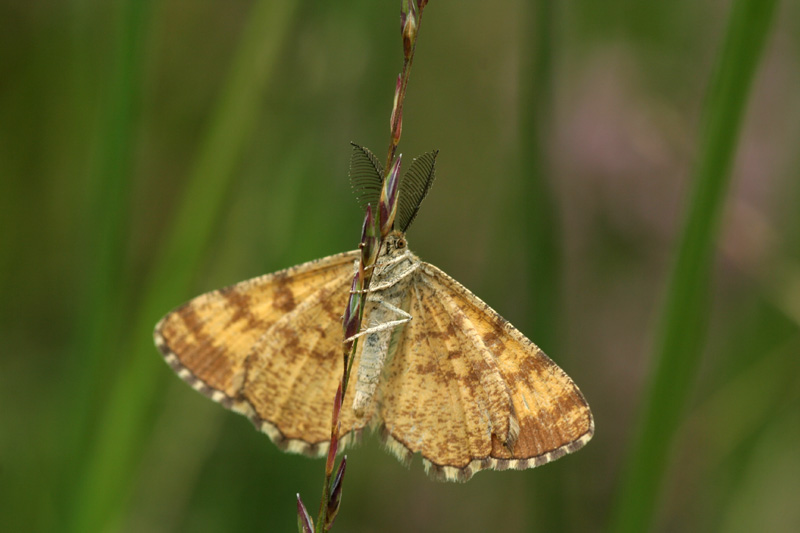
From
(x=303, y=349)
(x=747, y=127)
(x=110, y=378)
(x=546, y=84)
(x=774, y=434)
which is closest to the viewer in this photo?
(x=303, y=349)

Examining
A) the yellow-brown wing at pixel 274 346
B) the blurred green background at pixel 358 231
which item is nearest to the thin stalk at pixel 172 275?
the blurred green background at pixel 358 231

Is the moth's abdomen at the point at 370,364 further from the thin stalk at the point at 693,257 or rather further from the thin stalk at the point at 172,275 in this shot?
the thin stalk at the point at 172,275

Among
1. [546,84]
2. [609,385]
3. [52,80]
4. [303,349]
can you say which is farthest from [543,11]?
[52,80]

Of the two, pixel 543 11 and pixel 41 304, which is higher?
pixel 543 11

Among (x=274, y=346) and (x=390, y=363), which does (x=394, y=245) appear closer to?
(x=390, y=363)

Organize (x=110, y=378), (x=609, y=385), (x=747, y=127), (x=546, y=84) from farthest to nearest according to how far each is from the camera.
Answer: (x=747, y=127)
(x=609, y=385)
(x=546, y=84)
(x=110, y=378)

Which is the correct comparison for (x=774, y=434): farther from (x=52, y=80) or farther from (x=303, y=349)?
(x=52, y=80)

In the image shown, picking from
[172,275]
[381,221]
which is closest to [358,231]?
[172,275]

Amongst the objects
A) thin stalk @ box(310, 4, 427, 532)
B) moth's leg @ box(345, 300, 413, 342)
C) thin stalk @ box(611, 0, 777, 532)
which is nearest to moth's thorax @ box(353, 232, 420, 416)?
moth's leg @ box(345, 300, 413, 342)
